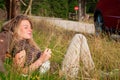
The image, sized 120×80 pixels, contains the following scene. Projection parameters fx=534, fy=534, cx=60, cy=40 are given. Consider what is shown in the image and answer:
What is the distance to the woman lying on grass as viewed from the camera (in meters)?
5.15

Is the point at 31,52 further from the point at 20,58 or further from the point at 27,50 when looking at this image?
the point at 20,58

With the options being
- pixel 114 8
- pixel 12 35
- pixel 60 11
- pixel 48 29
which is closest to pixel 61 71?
pixel 12 35

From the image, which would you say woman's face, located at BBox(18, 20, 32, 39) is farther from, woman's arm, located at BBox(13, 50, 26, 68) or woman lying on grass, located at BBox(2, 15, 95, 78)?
woman's arm, located at BBox(13, 50, 26, 68)

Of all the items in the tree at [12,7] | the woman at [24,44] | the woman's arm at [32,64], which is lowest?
the woman's arm at [32,64]

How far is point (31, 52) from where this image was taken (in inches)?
215

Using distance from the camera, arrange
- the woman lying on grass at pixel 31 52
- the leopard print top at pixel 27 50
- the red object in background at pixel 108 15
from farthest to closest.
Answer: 1. the red object in background at pixel 108 15
2. the leopard print top at pixel 27 50
3. the woman lying on grass at pixel 31 52

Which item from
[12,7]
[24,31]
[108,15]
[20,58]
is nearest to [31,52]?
[24,31]

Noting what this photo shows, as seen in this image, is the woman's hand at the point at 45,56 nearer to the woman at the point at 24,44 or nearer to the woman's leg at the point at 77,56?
the woman at the point at 24,44

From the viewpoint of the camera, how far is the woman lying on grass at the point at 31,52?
515 centimetres

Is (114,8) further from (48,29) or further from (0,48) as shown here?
(0,48)

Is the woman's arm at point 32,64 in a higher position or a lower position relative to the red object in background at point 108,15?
lower

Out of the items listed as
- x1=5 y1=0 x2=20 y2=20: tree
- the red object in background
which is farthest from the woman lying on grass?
the red object in background

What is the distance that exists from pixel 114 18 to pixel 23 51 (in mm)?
8575

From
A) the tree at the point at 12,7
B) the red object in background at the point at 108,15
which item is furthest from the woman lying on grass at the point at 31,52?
the red object in background at the point at 108,15
